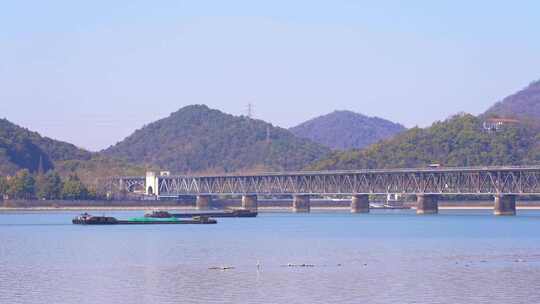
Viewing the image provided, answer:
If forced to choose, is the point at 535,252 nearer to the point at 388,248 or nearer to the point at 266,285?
the point at 388,248

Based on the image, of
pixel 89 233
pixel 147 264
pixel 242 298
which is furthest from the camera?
pixel 89 233

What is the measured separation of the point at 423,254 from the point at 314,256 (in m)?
9.73

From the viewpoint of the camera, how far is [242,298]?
7031cm

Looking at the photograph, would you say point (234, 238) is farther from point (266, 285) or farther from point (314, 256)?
point (266, 285)

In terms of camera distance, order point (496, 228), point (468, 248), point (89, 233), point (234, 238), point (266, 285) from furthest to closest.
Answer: point (496, 228) → point (89, 233) → point (234, 238) → point (468, 248) → point (266, 285)

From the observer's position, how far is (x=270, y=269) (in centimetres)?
8894

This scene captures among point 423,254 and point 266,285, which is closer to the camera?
point 266,285

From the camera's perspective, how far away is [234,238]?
455 feet

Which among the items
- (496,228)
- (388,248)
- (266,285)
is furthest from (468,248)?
(496,228)

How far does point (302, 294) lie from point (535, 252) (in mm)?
42085

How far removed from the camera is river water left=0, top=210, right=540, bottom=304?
71875mm

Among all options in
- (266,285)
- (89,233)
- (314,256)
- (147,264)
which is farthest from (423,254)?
(89,233)

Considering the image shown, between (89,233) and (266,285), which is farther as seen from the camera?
(89,233)

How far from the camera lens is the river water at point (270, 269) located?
71875 millimetres
